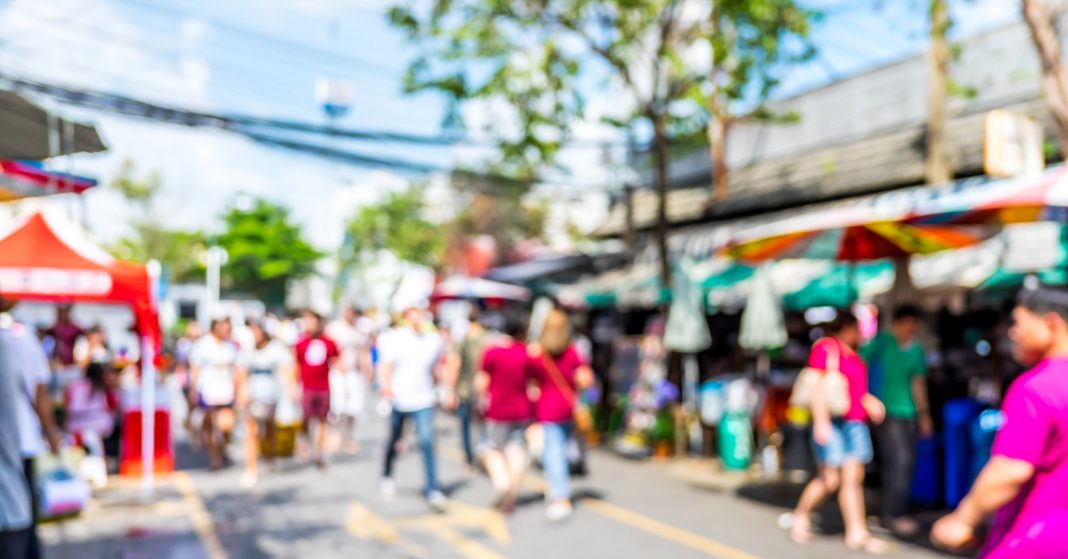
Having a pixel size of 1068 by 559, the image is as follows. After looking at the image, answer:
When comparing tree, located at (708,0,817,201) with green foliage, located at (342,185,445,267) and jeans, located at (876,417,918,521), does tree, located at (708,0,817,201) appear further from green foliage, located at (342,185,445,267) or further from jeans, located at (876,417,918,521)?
green foliage, located at (342,185,445,267)

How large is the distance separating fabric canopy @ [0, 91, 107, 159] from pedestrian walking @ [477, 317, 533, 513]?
425 centimetres

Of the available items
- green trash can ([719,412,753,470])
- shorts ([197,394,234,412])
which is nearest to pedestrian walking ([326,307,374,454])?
shorts ([197,394,234,412])

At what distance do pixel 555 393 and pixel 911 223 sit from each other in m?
3.29

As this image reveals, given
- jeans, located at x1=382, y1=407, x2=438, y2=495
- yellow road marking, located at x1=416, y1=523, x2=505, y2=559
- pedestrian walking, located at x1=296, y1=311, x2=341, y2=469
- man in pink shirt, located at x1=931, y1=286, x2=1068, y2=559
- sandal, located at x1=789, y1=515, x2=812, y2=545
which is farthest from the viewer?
pedestrian walking, located at x1=296, y1=311, x2=341, y2=469

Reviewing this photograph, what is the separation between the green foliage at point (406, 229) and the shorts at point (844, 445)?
36.7m

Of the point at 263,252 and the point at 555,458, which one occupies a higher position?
the point at 263,252

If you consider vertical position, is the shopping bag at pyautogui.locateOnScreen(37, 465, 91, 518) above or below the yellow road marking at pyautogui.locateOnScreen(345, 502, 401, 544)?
above

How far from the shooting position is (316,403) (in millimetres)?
10172

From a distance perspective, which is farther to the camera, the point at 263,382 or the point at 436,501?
the point at 263,382

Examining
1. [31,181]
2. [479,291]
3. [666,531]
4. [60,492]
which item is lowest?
[666,531]

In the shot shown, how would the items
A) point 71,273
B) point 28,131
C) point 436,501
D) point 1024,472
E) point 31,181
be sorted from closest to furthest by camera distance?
point 1024,472 → point 28,131 → point 31,181 → point 71,273 → point 436,501

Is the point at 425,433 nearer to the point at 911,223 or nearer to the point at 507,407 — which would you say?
the point at 507,407

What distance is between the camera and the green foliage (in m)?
43.1

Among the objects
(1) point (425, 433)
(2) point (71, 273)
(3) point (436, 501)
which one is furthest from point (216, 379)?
(3) point (436, 501)
